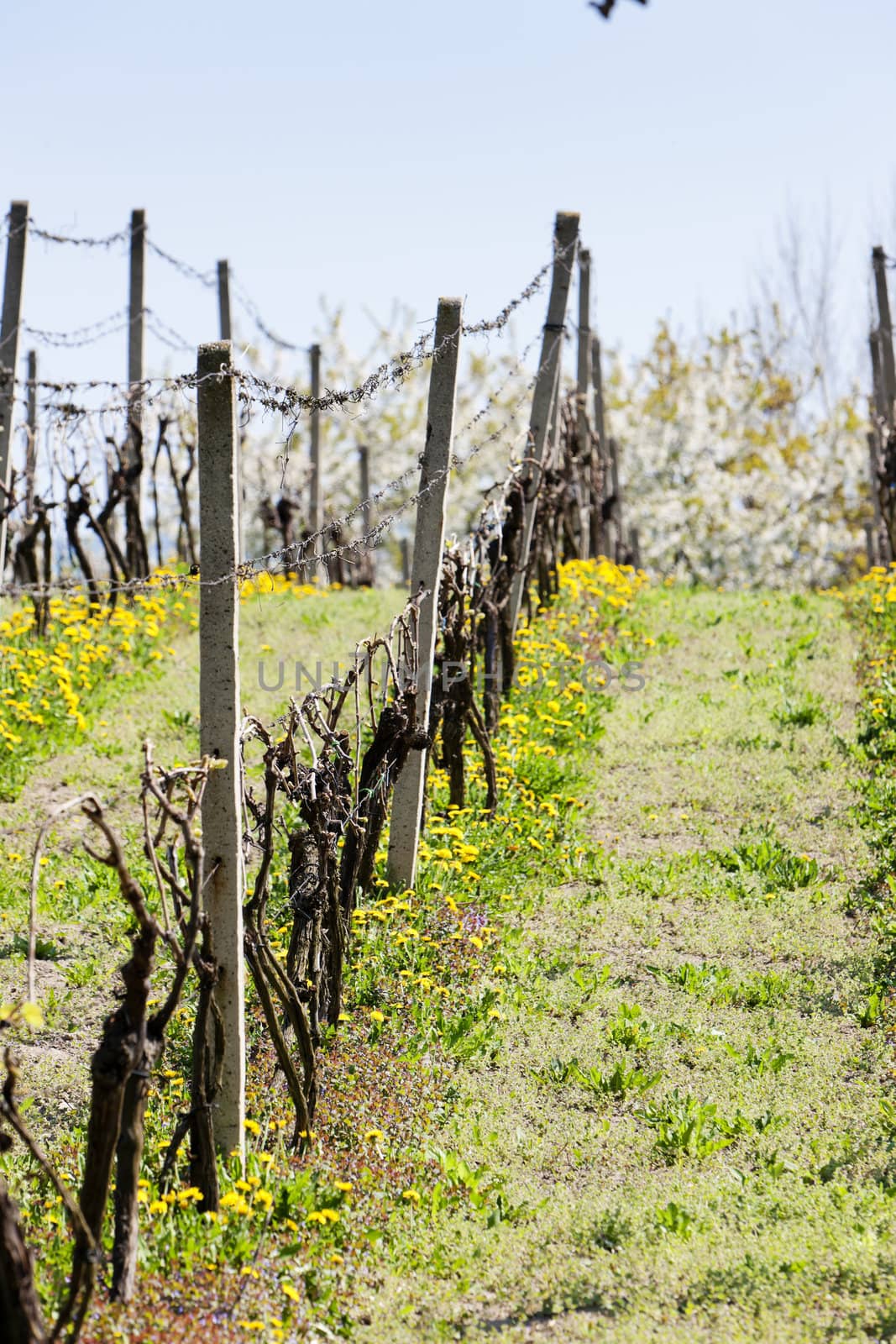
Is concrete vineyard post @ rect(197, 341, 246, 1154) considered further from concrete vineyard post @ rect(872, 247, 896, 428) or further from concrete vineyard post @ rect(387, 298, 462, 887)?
concrete vineyard post @ rect(872, 247, 896, 428)

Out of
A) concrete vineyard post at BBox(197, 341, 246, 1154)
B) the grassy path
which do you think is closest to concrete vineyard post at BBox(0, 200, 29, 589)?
the grassy path

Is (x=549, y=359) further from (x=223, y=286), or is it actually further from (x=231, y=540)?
(x=223, y=286)

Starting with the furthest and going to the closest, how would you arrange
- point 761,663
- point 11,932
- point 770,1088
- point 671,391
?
point 671,391, point 761,663, point 11,932, point 770,1088

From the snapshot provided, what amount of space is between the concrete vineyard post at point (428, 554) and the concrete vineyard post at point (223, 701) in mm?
2140

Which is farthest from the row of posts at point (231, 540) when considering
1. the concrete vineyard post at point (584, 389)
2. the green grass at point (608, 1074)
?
the concrete vineyard post at point (584, 389)

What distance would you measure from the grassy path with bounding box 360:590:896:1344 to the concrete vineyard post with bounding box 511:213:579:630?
1.47m

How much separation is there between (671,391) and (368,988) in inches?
965

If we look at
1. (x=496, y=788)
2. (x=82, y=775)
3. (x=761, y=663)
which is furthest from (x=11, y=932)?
(x=761, y=663)

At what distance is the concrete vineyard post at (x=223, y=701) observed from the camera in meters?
3.76

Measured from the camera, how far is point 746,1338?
10.6 ft

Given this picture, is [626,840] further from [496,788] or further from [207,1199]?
[207,1199]

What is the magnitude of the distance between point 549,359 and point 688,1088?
5142mm

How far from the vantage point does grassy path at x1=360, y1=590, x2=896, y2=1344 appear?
11.3 feet

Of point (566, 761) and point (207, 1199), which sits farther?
point (566, 761)
